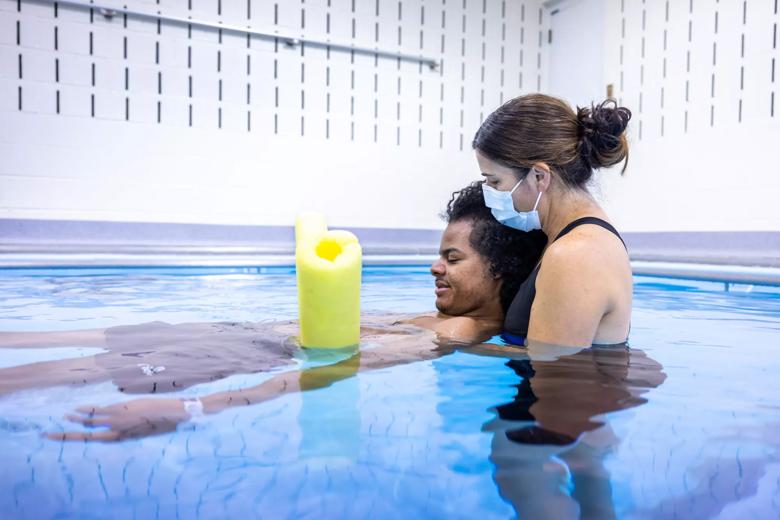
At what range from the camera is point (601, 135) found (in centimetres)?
202

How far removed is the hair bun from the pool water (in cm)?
60

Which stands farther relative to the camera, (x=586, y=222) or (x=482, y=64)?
(x=482, y=64)

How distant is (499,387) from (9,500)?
111 centimetres

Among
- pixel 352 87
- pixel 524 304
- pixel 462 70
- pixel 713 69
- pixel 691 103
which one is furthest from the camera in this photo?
pixel 462 70

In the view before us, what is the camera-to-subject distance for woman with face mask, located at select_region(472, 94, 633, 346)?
1768mm

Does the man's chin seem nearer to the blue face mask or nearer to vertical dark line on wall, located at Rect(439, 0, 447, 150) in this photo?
the blue face mask

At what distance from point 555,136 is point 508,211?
0.30 m

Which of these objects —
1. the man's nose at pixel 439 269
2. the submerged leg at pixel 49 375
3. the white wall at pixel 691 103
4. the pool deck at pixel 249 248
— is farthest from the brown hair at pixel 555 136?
the white wall at pixel 691 103

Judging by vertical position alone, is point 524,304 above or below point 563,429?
above

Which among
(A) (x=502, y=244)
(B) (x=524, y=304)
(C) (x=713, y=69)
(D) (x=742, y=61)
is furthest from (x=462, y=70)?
(B) (x=524, y=304)

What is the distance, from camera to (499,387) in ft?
5.59

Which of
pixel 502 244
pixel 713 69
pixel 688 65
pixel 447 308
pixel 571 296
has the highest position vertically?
pixel 688 65

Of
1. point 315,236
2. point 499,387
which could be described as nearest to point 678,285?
point 499,387

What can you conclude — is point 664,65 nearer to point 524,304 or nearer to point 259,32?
point 259,32
